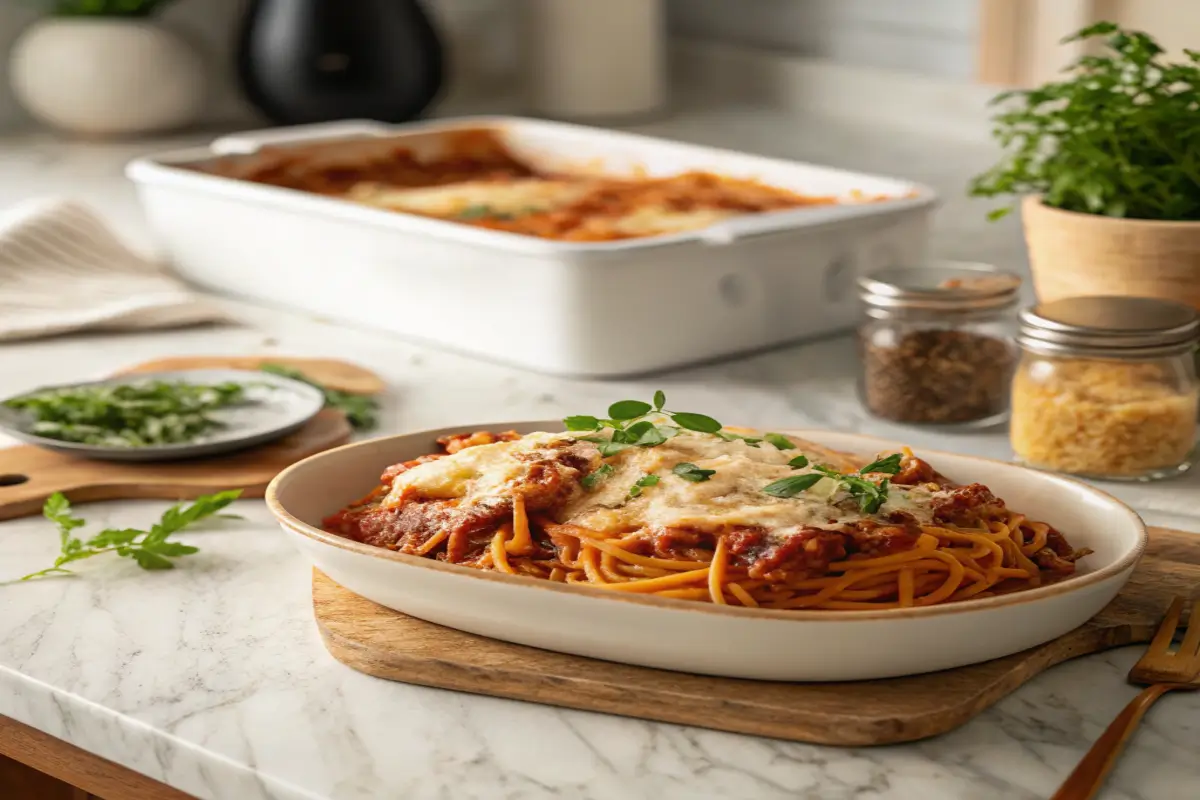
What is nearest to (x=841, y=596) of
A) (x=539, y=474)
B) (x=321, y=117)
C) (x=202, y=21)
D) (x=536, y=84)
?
(x=539, y=474)

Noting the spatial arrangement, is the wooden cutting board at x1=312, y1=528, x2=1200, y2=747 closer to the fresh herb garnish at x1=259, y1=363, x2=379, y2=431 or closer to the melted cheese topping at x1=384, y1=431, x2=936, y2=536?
the melted cheese topping at x1=384, y1=431, x2=936, y2=536

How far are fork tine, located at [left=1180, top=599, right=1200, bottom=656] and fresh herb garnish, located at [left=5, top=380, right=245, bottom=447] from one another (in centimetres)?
84

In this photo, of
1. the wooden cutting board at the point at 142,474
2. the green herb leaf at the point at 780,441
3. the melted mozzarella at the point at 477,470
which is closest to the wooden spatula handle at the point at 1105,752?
A: the green herb leaf at the point at 780,441

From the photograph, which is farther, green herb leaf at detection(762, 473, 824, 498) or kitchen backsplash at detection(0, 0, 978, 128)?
kitchen backsplash at detection(0, 0, 978, 128)

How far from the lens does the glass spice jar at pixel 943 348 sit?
1527 millimetres

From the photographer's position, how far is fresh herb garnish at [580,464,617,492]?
1.04m

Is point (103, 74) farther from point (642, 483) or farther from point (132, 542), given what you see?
point (642, 483)

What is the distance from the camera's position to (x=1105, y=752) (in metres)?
0.89

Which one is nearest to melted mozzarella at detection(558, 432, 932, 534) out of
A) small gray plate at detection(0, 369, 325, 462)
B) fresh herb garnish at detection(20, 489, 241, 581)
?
fresh herb garnish at detection(20, 489, 241, 581)

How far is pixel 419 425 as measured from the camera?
1.61m

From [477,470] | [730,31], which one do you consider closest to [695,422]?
[477,470]

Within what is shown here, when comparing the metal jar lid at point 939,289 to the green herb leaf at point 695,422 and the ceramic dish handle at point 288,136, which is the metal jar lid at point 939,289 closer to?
the green herb leaf at point 695,422

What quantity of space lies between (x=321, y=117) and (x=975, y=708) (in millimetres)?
2462

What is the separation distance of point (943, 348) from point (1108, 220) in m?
0.19
